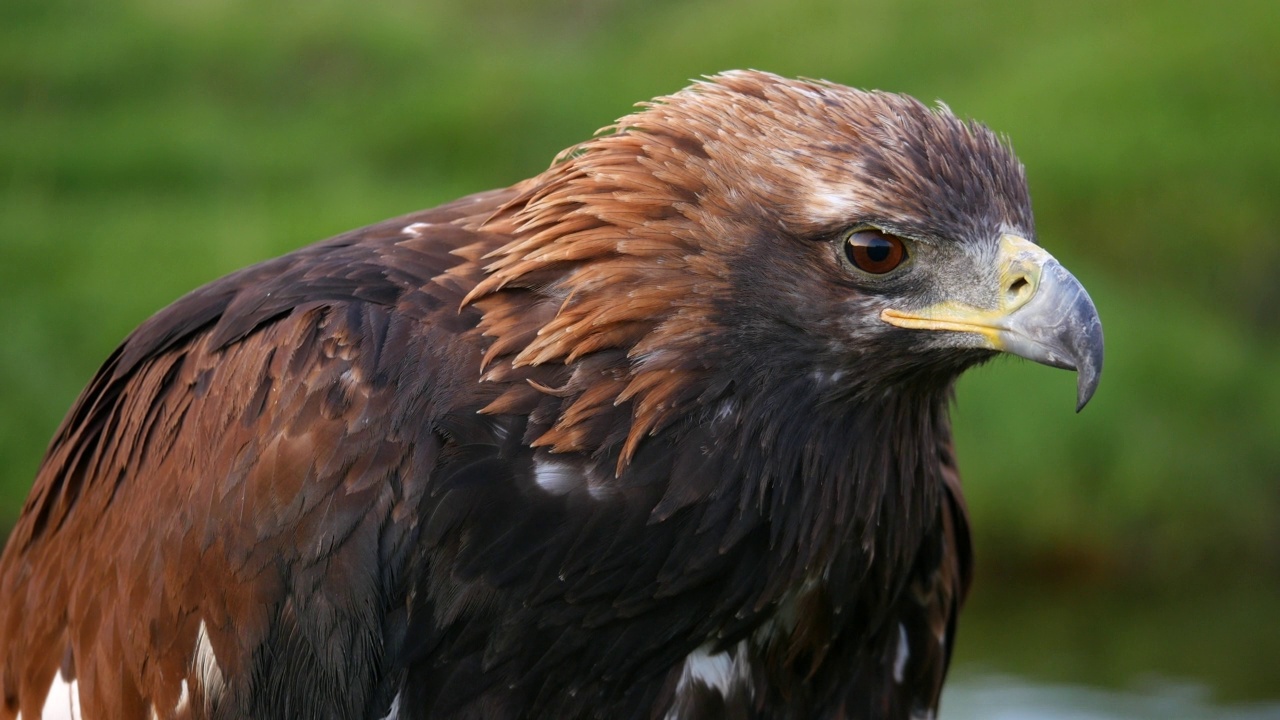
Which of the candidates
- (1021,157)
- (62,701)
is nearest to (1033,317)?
(62,701)

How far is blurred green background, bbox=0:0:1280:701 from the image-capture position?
9062 mm

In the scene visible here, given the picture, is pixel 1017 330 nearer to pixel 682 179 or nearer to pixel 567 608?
pixel 682 179

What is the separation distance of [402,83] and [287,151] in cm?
129

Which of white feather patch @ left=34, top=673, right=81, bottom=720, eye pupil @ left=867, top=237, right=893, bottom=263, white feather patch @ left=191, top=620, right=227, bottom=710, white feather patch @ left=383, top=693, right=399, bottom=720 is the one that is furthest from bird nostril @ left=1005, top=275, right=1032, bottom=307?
white feather patch @ left=34, top=673, right=81, bottom=720

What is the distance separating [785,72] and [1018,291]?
8.90 meters

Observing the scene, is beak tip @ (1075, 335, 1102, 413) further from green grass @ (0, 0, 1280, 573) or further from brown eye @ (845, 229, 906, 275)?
green grass @ (0, 0, 1280, 573)

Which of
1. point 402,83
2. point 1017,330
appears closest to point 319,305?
point 1017,330

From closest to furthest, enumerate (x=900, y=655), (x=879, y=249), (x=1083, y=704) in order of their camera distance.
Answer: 1. (x=879, y=249)
2. (x=900, y=655)
3. (x=1083, y=704)

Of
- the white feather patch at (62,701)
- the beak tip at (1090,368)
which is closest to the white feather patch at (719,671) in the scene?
the beak tip at (1090,368)

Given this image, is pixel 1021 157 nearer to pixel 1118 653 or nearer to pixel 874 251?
pixel 1118 653

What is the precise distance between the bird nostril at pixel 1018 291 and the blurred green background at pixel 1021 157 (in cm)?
493

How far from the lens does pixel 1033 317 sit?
11.6 ft

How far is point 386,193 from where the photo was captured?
10898mm

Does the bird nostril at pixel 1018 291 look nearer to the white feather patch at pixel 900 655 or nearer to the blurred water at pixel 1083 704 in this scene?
the white feather patch at pixel 900 655
